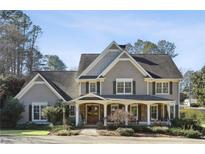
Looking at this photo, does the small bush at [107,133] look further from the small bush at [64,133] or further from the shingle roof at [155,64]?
the shingle roof at [155,64]

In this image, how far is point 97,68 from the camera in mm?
35062

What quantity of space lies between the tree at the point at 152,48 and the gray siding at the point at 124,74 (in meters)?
16.5

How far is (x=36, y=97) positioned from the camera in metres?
34.7

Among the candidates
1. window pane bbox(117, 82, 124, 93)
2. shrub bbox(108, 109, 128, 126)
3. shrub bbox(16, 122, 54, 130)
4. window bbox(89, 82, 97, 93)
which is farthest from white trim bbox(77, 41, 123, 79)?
shrub bbox(108, 109, 128, 126)

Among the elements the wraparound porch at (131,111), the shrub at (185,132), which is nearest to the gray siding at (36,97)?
the wraparound porch at (131,111)

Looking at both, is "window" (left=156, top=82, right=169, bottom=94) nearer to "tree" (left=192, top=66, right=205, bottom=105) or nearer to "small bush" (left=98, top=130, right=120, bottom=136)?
"small bush" (left=98, top=130, right=120, bottom=136)

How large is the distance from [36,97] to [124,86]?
22.9ft

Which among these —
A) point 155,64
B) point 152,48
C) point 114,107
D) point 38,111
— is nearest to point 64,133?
point 114,107

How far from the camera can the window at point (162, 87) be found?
34875 mm

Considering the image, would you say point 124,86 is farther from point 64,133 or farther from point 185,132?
point 64,133

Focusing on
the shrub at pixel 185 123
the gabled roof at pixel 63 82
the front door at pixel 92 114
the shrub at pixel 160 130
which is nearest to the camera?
the shrub at pixel 160 130

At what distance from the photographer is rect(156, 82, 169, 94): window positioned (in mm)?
34875
